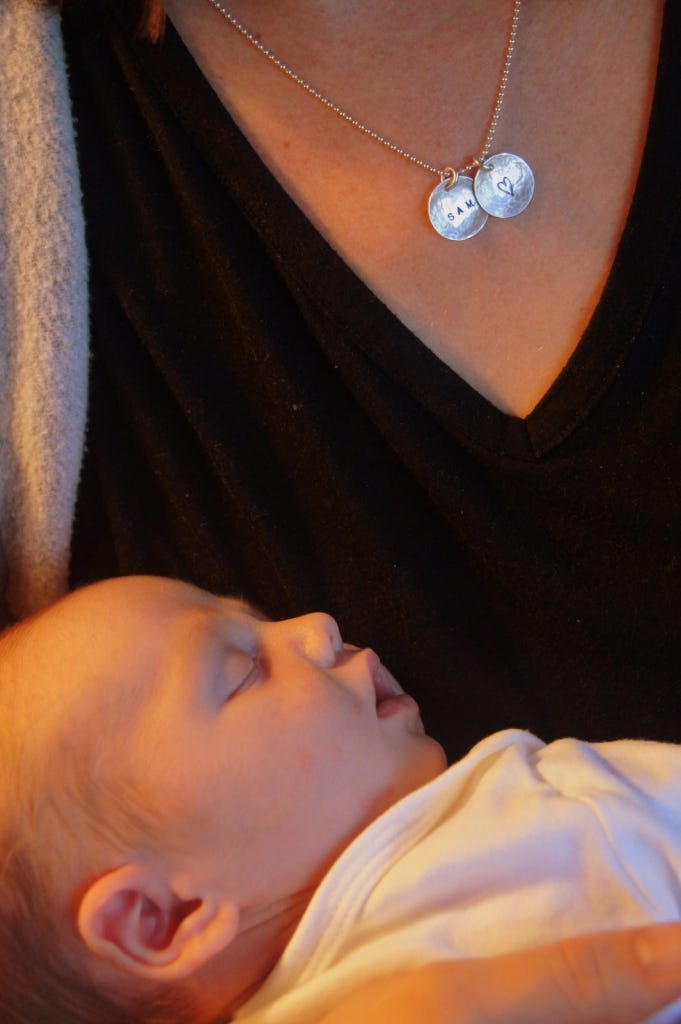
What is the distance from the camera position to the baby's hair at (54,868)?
80cm

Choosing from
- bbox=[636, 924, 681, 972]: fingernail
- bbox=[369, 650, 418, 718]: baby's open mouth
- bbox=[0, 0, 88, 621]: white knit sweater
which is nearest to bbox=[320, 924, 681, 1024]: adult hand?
bbox=[636, 924, 681, 972]: fingernail

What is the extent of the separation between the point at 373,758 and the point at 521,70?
27.1 inches

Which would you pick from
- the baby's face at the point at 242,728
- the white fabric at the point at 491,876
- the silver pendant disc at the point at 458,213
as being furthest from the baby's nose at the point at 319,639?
the silver pendant disc at the point at 458,213

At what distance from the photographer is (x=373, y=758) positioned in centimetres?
86

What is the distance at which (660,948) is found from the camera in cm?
67

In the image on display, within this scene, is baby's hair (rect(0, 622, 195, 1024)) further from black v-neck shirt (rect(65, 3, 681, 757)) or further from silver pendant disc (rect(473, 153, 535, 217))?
silver pendant disc (rect(473, 153, 535, 217))

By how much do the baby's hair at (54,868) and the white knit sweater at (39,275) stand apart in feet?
0.93

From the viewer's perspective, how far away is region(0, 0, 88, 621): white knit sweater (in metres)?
0.96

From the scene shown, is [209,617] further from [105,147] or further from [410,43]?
[410,43]

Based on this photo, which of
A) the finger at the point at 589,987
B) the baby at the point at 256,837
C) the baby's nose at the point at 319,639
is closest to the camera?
the finger at the point at 589,987

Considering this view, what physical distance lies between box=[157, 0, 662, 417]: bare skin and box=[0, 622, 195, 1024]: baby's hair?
1.61ft

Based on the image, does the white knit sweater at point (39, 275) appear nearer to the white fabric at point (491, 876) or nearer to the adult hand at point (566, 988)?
the white fabric at point (491, 876)

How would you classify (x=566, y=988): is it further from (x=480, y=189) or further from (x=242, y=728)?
(x=480, y=189)

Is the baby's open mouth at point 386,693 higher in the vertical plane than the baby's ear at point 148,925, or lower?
higher
